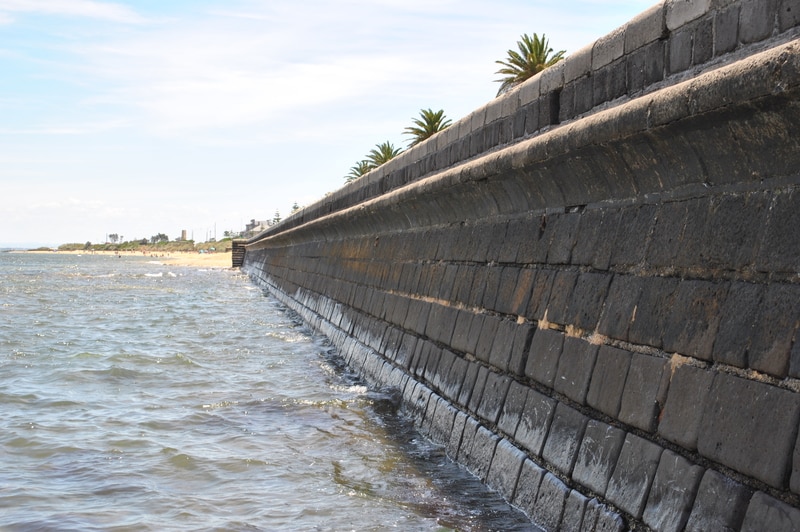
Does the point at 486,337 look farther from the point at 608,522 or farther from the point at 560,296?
the point at 608,522

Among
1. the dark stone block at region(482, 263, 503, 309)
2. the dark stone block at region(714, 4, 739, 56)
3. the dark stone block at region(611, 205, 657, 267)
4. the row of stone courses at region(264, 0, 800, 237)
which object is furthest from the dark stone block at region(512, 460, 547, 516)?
the dark stone block at region(714, 4, 739, 56)

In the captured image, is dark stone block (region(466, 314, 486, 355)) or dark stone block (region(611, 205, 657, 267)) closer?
dark stone block (region(611, 205, 657, 267))

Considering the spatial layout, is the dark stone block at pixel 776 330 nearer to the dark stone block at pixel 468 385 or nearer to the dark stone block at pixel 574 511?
the dark stone block at pixel 574 511

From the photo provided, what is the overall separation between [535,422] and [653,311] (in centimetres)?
154

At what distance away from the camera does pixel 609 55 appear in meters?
5.15

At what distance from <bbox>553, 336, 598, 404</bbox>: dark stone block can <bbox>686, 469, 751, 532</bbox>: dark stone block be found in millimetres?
1331

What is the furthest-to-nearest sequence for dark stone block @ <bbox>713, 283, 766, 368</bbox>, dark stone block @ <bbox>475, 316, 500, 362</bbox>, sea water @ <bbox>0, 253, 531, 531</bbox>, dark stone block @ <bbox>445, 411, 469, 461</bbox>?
1. dark stone block @ <bbox>445, 411, 469, 461</bbox>
2. dark stone block @ <bbox>475, 316, 500, 362</bbox>
3. sea water @ <bbox>0, 253, 531, 531</bbox>
4. dark stone block @ <bbox>713, 283, 766, 368</bbox>

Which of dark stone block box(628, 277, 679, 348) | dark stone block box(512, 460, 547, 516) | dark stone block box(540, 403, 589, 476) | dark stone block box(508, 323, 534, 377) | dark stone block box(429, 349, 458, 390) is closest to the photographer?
dark stone block box(628, 277, 679, 348)

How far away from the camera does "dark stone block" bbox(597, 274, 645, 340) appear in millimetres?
4473

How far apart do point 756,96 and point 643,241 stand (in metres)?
1.31

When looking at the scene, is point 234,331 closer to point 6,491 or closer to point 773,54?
point 6,491

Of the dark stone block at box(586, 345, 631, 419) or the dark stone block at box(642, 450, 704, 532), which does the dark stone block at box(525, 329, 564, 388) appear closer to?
the dark stone block at box(586, 345, 631, 419)

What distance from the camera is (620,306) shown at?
461 cm

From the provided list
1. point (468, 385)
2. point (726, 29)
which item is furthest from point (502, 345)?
point (726, 29)
